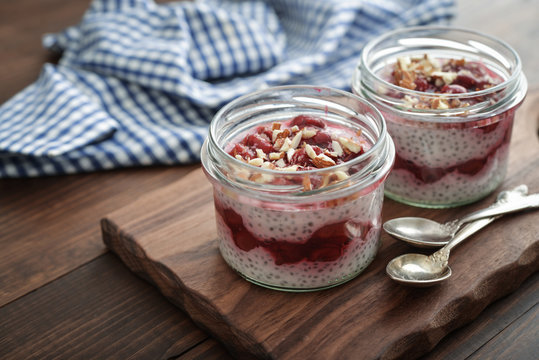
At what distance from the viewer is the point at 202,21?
8.63ft

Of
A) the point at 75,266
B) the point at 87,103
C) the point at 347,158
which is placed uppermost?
the point at 347,158

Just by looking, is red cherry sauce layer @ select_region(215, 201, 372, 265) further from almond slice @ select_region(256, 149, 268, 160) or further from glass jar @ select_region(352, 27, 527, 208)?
glass jar @ select_region(352, 27, 527, 208)

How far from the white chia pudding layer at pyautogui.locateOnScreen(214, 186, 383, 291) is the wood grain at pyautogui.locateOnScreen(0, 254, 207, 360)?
0.70 feet

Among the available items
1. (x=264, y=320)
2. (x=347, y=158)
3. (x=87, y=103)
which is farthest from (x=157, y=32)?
(x=264, y=320)

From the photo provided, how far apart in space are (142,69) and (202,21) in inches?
15.0

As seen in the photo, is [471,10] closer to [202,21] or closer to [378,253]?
[202,21]

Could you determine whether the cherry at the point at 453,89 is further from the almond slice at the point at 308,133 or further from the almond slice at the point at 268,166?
the almond slice at the point at 268,166

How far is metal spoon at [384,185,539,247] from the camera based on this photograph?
164 cm

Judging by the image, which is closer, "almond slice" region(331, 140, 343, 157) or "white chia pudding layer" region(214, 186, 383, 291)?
"white chia pudding layer" region(214, 186, 383, 291)

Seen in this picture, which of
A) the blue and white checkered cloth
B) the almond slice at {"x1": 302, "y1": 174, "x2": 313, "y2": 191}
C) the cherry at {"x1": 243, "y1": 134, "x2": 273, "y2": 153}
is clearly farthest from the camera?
the blue and white checkered cloth

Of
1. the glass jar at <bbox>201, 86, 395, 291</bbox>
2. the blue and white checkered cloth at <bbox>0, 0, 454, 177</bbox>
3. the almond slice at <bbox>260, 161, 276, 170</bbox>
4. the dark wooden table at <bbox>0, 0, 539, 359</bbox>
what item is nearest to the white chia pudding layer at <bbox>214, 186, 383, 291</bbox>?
the glass jar at <bbox>201, 86, 395, 291</bbox>

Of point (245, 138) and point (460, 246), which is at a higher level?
point (245, 138)

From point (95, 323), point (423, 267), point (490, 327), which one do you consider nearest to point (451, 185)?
point (423, 267)

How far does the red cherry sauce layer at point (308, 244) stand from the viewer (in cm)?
146
